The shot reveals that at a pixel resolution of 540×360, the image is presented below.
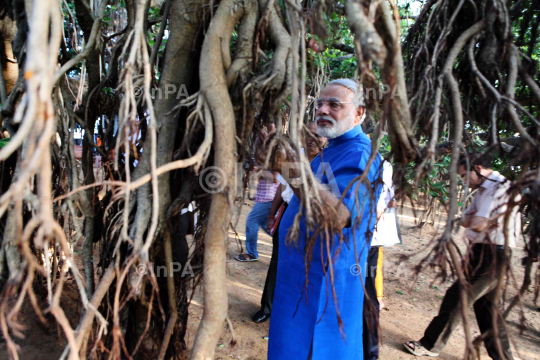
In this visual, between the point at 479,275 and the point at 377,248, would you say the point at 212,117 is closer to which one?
the point at 377,248

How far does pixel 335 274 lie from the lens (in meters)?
1.84

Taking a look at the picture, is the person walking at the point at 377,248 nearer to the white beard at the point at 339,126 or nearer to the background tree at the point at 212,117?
the white beard at the point at 339,126

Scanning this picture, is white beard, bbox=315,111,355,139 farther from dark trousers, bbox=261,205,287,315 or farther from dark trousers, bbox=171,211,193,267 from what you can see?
dark trousers, bbox=261,205,287,315

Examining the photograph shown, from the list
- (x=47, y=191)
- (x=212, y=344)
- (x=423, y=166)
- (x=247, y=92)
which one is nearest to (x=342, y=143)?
(x=247, y=92)

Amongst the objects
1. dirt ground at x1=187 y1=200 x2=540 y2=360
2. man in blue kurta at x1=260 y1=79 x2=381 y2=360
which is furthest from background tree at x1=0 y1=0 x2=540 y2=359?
dirt ground at x1=187 y1=200 x2=540 y2=360

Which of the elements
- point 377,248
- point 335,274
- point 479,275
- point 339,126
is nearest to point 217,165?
point 335,274

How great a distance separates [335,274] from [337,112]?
3.37ft

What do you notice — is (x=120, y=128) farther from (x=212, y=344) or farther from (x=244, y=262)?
(x=244, y=262)

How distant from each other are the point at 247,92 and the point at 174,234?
0.91 m

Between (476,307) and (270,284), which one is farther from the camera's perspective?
(270,284)

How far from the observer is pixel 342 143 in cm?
215

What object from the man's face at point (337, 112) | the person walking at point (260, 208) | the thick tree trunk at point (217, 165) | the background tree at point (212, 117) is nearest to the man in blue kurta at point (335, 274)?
the man's face at point (337, 112)

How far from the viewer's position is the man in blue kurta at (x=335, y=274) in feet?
5.93

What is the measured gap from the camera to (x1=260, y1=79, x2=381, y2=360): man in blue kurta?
181cm
